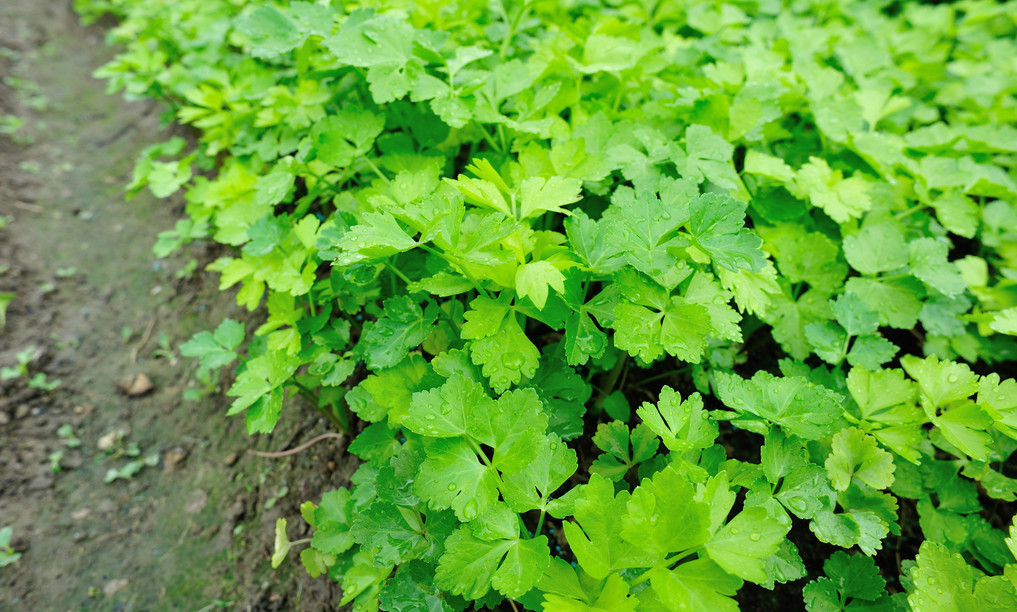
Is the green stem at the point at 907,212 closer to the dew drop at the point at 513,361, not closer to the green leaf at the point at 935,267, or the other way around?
the green leaf at the point at 935,267

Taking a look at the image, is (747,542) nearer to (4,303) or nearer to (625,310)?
(625,310)

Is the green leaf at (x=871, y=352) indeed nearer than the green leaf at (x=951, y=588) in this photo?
No

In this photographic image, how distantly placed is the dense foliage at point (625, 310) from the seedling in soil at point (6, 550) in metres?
1.27

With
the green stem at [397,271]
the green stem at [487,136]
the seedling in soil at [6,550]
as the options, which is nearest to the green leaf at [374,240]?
the green stem at [397,271]

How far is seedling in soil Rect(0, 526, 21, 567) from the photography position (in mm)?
1979

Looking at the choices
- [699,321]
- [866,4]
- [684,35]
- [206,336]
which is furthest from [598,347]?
[866,4]

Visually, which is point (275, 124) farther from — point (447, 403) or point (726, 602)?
point (726, 602)

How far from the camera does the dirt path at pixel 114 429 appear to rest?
72.7 inches

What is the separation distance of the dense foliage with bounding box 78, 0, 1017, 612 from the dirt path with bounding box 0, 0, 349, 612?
52cm

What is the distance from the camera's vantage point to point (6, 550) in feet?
6.57

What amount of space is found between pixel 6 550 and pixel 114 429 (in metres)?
0.54

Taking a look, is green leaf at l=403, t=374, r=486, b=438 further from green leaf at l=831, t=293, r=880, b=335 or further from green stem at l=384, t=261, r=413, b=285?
green leaf at l=831, t=293, r=880, b=335

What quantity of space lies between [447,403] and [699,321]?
1.90ft

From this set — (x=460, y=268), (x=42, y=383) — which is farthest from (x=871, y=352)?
(x=42, y=383)
